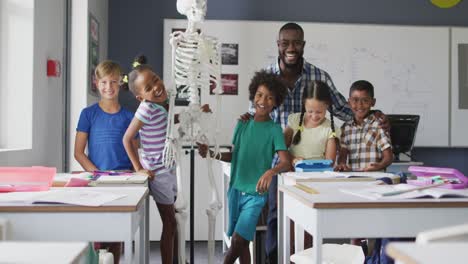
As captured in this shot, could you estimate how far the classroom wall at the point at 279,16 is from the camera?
4.99 m

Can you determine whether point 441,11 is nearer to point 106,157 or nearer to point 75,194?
point 106,157

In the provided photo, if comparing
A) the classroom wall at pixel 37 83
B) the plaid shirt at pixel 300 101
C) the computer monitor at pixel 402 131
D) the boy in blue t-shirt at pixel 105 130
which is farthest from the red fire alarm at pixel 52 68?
the computer monitor at pixel 402 131

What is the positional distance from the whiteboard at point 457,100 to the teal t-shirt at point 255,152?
9.62ft

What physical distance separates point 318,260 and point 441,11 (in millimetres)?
4137

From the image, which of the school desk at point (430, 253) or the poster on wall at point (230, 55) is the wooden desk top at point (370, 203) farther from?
the poster on wall at point (230, 55)

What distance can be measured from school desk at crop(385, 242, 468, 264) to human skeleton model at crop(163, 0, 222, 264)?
1.69 m

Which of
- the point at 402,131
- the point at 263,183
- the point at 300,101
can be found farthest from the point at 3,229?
the point at 402,131

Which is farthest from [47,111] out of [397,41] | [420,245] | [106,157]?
[397,41]

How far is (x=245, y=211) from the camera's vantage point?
277 centimetres

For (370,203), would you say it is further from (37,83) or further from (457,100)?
(457,100)

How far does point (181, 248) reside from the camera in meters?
2.67

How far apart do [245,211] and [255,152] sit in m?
0.32

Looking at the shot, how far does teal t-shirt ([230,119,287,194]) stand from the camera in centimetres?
288

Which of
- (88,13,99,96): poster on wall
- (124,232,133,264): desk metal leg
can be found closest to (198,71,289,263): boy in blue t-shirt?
(124,232,133,264): desk metal leg
